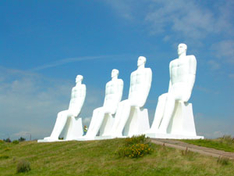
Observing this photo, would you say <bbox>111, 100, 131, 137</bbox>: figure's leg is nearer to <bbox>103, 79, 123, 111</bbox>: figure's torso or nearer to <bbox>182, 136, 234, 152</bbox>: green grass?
<bbox>103, 79, 123, 111</bbox>: figure's torso

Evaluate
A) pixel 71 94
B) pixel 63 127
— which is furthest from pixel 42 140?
pixel 71 94

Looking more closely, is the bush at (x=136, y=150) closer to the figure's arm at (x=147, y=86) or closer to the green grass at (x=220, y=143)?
the green grass at (x=220, y=143)

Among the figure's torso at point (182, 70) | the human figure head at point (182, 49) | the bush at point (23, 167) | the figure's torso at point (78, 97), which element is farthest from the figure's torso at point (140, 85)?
the bush at point (23, 167)

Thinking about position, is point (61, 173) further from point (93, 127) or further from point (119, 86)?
point (119, 86)

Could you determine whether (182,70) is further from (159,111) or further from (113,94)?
(113,94)

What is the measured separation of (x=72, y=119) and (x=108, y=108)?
3.77m

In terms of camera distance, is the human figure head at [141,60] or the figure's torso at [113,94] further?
the figure's torso at [113,94]

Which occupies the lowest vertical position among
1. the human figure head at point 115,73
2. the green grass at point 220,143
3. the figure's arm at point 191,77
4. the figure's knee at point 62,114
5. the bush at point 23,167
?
the bush at point 23,167

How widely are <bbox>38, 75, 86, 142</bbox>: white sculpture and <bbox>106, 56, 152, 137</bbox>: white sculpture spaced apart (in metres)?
5.20

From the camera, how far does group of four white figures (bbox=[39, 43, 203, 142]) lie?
17.6 metres

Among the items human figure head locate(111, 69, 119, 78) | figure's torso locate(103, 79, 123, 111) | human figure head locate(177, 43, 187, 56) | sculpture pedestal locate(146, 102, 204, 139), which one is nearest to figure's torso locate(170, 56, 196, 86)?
human figure head locate(177, 43, 187, 56)

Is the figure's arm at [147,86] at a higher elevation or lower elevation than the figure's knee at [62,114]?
higher

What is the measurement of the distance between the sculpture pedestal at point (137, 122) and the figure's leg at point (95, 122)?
1841 mm

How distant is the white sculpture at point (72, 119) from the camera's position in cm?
2392
